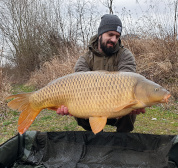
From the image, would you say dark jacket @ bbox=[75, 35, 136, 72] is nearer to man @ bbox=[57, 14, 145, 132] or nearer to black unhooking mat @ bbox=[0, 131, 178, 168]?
man @ bbox=[57, 14, 145, 132]

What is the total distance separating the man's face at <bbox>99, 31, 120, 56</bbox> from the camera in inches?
62.7

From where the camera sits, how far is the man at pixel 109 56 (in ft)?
5.17

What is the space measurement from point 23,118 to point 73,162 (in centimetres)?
48

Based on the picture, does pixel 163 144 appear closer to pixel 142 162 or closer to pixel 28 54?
pixel 142 162

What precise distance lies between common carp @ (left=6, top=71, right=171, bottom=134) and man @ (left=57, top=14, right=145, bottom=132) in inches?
17.9

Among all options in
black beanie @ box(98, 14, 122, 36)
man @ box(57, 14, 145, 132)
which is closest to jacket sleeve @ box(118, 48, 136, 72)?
man @ box(57, 14, 145, 132)

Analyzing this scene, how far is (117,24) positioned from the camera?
1606 millimetres

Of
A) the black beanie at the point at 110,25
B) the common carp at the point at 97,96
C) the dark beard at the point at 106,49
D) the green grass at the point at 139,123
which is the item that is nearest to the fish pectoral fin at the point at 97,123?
the common carp at the point at 97,96

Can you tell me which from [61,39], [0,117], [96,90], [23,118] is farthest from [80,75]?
[61,39]

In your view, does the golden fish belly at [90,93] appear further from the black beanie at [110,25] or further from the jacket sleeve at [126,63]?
the black beanie at [110,25]

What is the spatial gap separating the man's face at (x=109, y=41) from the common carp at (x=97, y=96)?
53cm

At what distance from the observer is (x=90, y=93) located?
3.60 feet

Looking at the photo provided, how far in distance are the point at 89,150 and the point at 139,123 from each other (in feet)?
3.02

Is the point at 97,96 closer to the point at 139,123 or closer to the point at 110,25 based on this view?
the point at 110,25
